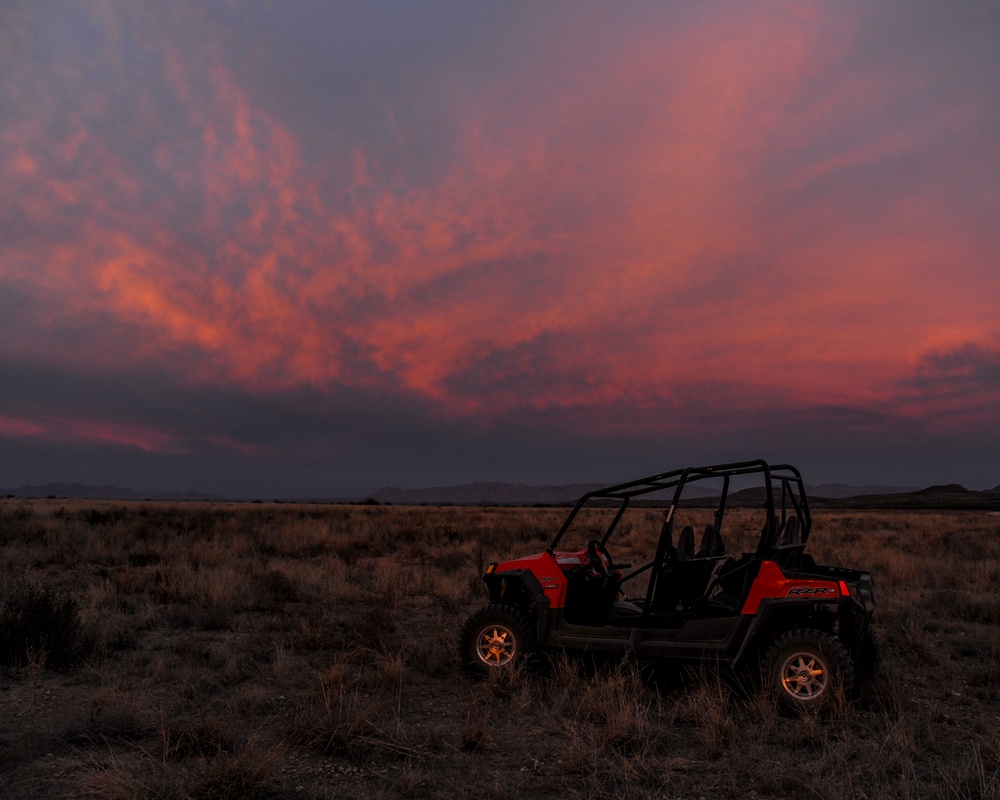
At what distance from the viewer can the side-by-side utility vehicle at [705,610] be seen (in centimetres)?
598

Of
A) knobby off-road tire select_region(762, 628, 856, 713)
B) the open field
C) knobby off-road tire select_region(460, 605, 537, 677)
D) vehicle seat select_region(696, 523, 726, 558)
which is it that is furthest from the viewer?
knobby off-road tire select_region(460, 605, 537, 677)

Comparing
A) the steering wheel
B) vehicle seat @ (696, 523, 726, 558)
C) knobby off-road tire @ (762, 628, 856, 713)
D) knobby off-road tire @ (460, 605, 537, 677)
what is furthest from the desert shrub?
knobby off-road tire @ (762, 628, 856, 713)

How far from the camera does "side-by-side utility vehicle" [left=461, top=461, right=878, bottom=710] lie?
5977mm

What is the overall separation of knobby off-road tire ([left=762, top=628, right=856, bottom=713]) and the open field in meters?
0.20

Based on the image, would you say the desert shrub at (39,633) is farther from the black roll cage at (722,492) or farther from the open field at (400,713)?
the black roll cage at (722,492)

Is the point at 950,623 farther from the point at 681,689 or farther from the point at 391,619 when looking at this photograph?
the point at 391,619

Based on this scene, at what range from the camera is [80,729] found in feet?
17.6

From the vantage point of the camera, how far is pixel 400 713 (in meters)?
6.21

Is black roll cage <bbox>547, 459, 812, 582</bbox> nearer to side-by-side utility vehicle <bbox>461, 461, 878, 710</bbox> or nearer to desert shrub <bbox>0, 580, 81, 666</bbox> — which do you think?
side-by-side utility vehicle <bbox>461, 461, 878, 710</bbox>

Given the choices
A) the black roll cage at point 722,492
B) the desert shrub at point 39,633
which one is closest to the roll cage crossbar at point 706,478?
the black roll cage at point 722,492

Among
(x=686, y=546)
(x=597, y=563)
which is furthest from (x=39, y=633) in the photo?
(x=686, y=546)

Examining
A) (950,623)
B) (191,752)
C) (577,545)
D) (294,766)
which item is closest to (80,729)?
(191,752)

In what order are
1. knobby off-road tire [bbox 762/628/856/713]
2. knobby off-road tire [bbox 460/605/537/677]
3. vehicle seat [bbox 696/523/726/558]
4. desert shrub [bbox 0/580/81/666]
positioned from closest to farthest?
knobby off-road tire [bbox 762/628/856/713], vehicle seat [bbox 696/523/726/558], knobby off-road tire [bbox 460/605/537/677], desert shrub [bbox 0/580/81/666]

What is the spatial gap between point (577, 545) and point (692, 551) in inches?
624
